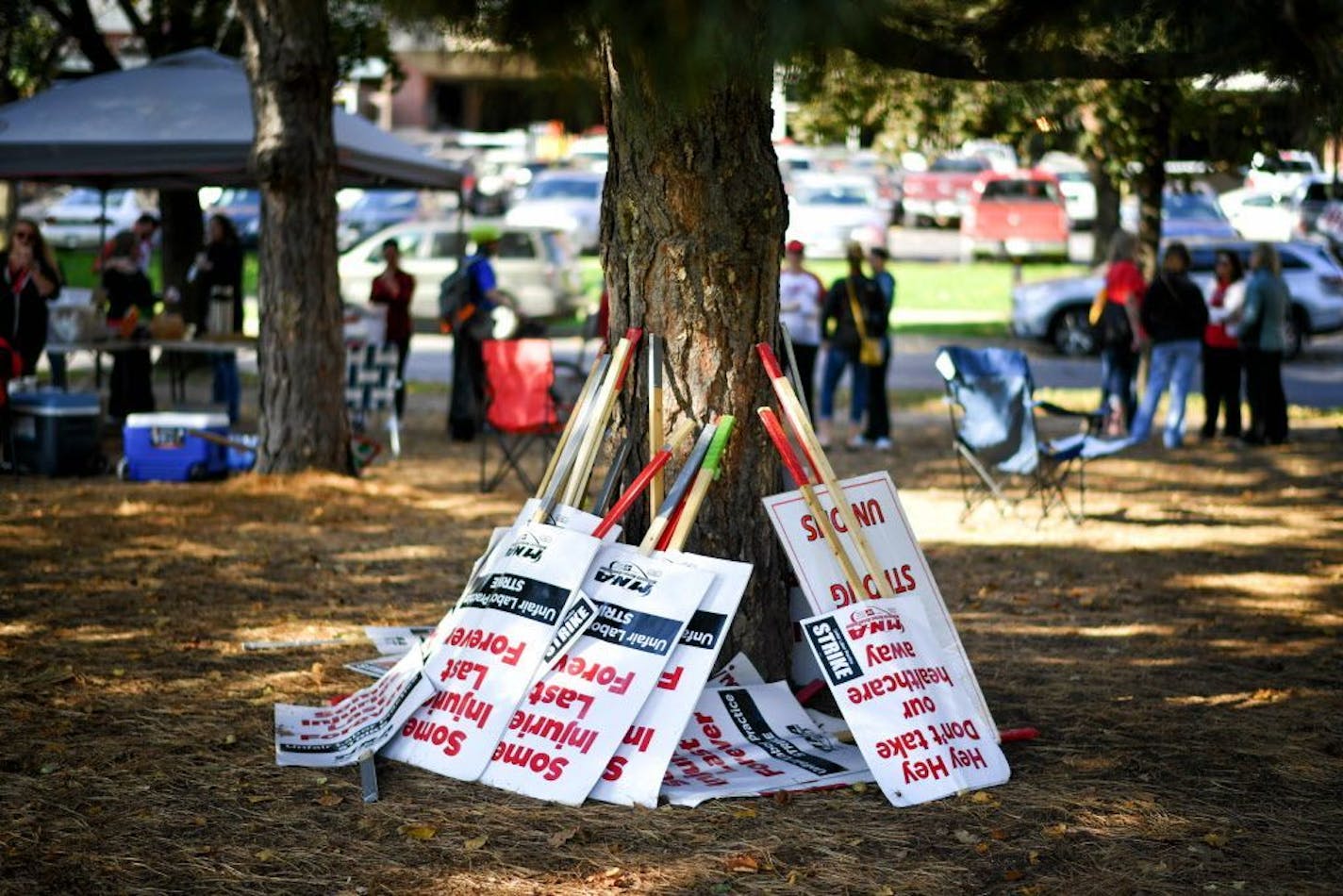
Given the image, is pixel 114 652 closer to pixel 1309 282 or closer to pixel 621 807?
pixel 621 807

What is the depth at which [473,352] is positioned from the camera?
14008 mm

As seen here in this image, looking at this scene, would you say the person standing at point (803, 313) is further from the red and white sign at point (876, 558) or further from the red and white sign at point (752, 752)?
the red and white sign at point (752, 752)

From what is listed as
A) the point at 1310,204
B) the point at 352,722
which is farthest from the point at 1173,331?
the point at 1310,204

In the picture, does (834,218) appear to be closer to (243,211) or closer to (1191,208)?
(1191,208)

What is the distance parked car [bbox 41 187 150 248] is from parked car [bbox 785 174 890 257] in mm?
12854

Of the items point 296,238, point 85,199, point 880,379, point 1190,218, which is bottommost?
point 85,199

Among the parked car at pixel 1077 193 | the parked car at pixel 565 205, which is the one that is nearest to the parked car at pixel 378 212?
the parked car at pixel 565 205

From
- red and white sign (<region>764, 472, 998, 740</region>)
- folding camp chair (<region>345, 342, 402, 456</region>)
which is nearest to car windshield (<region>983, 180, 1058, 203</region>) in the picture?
folding camp chair (<region>345, 342, 402, 456</region>)

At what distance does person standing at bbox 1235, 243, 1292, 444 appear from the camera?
14.0 metres

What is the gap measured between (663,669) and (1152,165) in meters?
11.8

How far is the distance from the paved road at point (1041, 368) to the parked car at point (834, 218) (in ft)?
31.0

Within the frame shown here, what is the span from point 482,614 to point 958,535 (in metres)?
5.23

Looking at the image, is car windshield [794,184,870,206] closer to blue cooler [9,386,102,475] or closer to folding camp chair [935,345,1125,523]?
folding camp chair [935,345,1125,523]

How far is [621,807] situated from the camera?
5258mm
